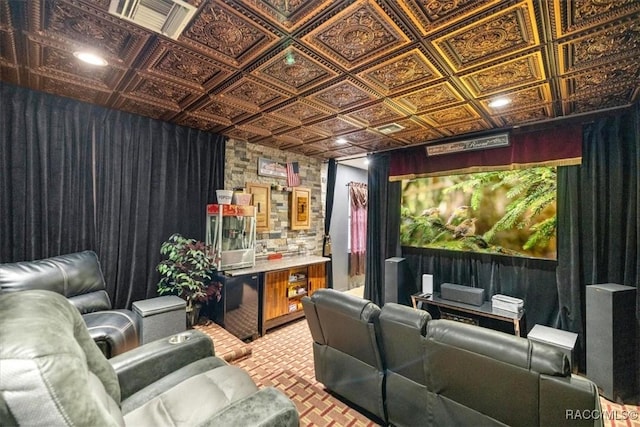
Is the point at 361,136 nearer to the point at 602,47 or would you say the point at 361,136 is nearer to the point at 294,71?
the point at 294,71

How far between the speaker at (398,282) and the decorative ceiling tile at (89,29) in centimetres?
386

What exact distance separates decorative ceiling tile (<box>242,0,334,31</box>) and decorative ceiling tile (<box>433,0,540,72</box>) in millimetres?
794

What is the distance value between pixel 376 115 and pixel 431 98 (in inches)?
24.4

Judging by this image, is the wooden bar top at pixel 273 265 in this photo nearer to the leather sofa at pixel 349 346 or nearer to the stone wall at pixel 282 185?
the stone wall at pixel 282 185

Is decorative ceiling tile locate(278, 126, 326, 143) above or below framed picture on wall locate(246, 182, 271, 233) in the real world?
above

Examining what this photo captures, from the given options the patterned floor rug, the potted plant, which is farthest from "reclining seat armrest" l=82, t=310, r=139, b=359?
the patterned floor rug

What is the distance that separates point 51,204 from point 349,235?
15.7 feet

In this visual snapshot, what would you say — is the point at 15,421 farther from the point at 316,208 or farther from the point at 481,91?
the point at 316,208

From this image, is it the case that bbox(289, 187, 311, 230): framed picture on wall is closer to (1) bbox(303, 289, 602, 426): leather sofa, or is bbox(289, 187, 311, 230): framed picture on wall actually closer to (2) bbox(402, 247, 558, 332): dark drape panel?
(2) bbox(402, 247, 558, 332): dark drape panel

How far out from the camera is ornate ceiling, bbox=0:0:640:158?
153 centimetres

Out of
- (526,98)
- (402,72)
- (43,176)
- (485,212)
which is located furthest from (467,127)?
(43,176)

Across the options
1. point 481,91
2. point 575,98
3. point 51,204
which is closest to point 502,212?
point 575,98

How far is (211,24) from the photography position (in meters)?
1.62

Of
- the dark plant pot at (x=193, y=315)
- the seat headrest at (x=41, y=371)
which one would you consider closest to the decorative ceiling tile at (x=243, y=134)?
the dark plant pot at (x=193, y=315)
